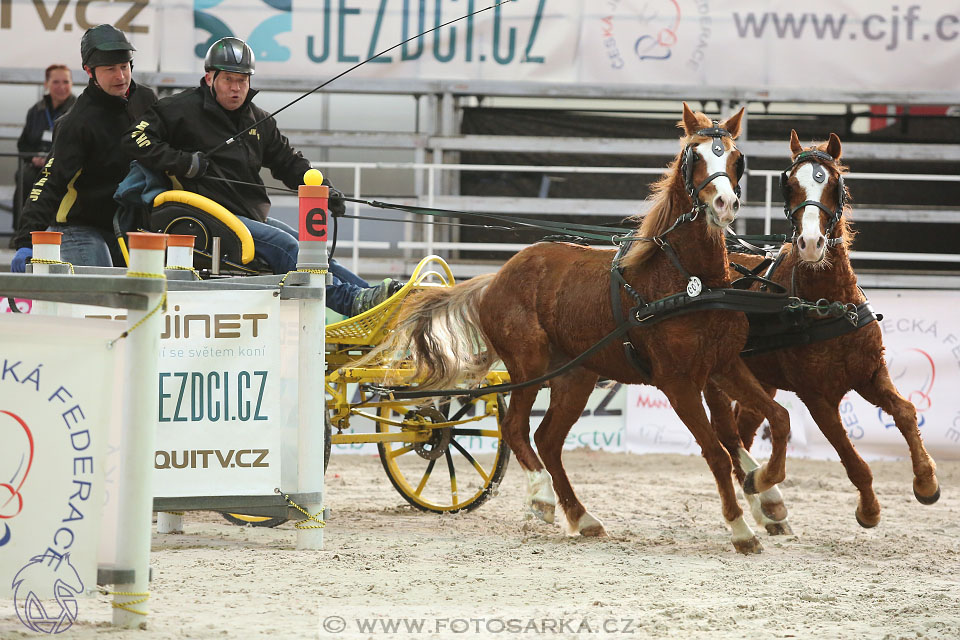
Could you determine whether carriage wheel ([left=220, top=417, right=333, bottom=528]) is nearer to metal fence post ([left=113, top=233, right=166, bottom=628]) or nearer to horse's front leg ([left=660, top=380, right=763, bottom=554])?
horse's front leg ([left=660, top=380, right=763, bottom=554])

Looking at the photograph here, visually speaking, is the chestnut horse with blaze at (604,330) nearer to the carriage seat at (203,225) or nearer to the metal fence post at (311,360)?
the carriage seat at (203,225)

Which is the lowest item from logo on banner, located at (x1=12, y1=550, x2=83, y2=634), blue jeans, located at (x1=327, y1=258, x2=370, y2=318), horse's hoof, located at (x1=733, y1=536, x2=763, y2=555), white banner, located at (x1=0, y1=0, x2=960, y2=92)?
horse's hoof, located at (x1=733, y1=536, x2=763, y2=555)

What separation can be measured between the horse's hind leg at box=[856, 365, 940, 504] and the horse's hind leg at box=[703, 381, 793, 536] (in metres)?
0.68

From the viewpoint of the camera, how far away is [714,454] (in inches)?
201

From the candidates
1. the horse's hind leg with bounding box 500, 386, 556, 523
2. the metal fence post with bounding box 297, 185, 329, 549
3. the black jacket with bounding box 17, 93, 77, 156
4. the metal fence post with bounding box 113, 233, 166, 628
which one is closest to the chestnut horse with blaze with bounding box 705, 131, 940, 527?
the horse's hind leg with bounding box 500, 386, 556, 523

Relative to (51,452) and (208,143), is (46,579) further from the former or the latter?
(208,143)

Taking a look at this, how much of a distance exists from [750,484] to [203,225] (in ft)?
9.74

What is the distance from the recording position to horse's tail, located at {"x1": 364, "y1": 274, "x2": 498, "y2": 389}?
5930 mm

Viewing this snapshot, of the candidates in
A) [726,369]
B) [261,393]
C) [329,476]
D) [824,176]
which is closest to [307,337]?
[261,393]

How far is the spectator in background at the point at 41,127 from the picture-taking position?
9031 mm

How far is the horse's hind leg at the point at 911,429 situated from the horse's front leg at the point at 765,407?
442 mm

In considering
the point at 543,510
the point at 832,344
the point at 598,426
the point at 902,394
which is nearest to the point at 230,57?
the point at 543,510

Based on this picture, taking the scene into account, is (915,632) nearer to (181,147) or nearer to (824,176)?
(824,176)

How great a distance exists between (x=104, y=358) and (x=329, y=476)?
4.80 m
